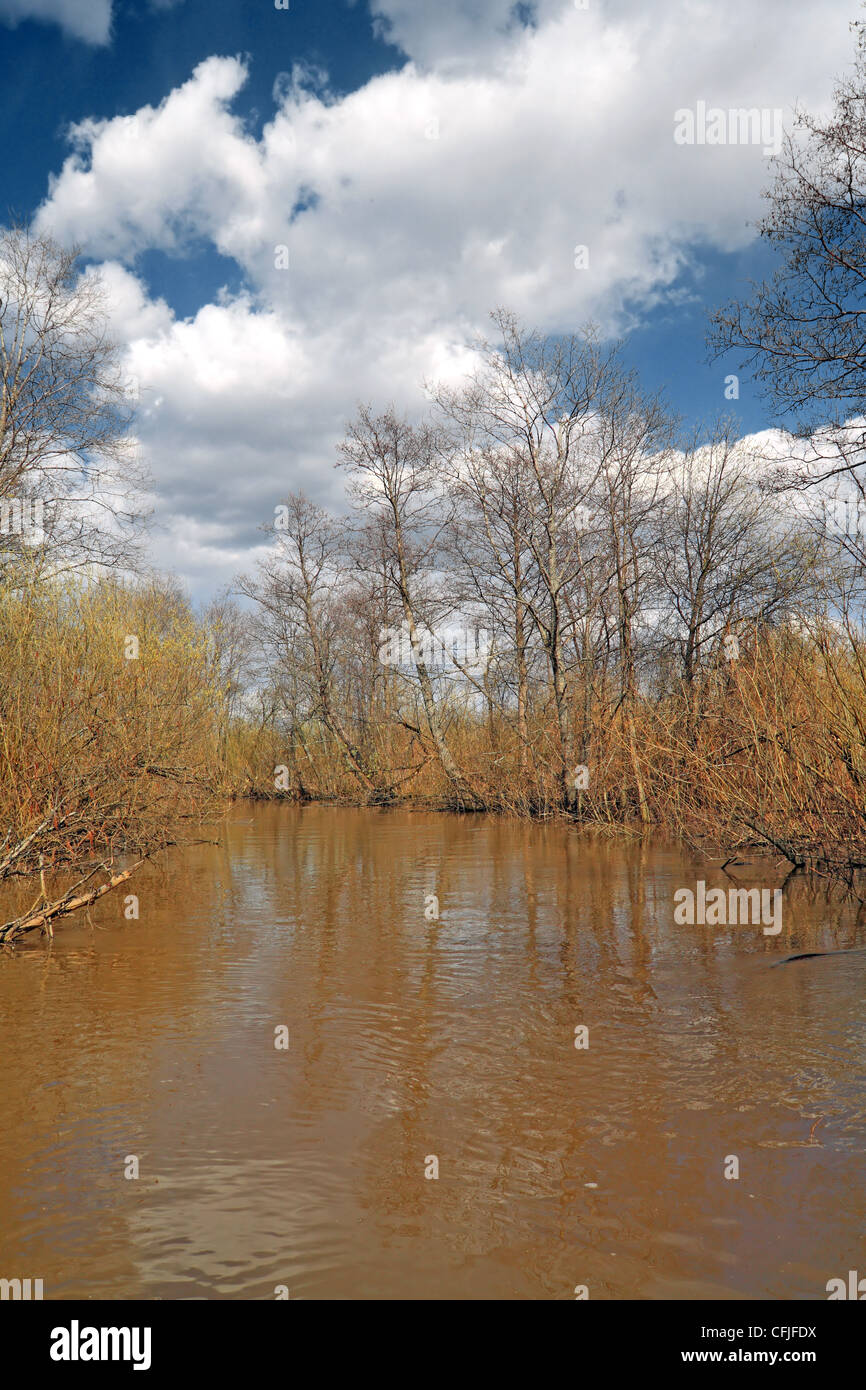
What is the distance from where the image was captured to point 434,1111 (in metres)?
4.50

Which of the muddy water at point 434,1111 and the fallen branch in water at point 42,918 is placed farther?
the fallen branch in water at point 42,918

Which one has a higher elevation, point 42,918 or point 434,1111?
point 42,918

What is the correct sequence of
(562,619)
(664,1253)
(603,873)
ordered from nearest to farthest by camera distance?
1. (664,1253)
2. (603,873)
3. (562,619)

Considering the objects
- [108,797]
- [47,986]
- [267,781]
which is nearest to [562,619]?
[108,797]

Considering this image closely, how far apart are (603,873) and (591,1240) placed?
31.0 feet

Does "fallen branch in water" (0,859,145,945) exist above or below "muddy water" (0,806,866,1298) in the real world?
above

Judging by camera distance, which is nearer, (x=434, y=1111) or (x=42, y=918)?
(x=434, y=1111)

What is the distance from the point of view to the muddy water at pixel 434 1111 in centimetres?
321

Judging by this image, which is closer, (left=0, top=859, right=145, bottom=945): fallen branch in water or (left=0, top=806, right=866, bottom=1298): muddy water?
(left=0, top=806, right=866, bottom=1298): muddy water

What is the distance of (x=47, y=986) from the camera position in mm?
6863

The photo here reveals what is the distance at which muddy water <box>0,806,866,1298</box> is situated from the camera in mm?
3213

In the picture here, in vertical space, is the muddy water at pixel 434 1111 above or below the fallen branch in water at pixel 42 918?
below

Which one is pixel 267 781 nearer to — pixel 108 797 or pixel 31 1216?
pixel 108 797
